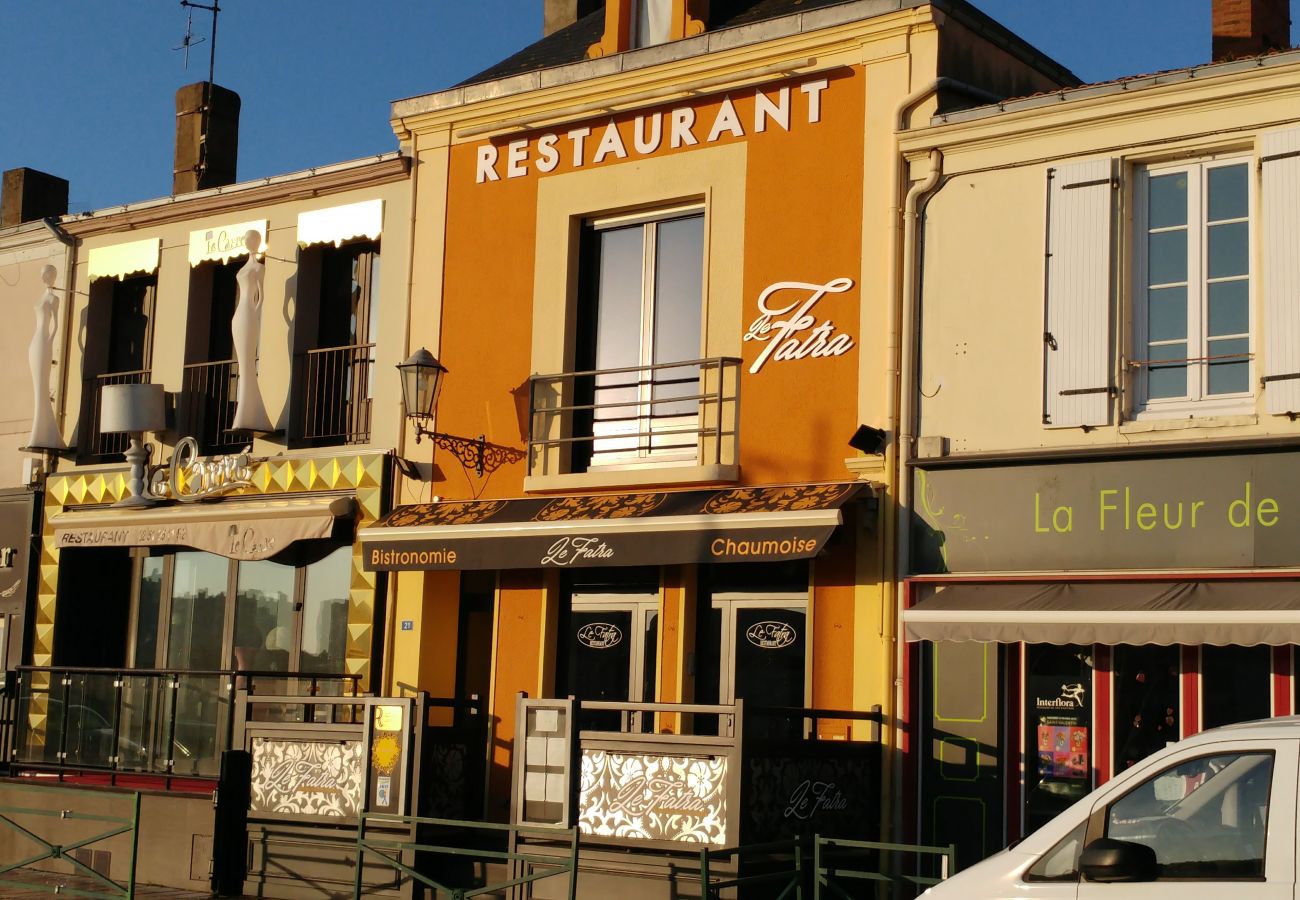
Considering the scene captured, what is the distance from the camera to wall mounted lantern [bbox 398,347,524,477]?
15469 millimetres

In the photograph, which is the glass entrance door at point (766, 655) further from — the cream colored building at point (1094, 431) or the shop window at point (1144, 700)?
the shop window at point (1144, 700)

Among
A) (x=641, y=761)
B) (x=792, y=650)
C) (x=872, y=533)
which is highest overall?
(x=872, y=533)

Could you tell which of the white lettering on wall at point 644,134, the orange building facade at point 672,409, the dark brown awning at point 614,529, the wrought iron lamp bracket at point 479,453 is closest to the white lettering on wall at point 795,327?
the orange building facade at point 672,409

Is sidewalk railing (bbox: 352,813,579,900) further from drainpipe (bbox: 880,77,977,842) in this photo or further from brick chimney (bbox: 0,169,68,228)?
brick chimney (bbox: 0,169,68,228)

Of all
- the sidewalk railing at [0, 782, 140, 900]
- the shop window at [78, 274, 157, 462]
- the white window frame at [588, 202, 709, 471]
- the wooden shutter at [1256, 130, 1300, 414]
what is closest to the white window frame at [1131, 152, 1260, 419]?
the wooden shutter at [1256, 130, 1300, 414]

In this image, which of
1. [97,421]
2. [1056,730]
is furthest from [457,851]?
[97,421]

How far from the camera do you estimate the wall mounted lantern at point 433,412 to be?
50.8 feet

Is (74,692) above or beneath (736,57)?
beneath

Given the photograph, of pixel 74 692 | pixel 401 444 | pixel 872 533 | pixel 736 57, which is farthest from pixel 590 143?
pixel 74 692

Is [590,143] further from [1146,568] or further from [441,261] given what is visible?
[1146,568]

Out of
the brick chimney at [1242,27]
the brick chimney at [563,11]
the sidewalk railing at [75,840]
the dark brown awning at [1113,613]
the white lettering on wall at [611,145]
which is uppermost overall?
the brick chimney at [563,11]

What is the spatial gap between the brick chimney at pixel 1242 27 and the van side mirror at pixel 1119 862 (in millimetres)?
9288

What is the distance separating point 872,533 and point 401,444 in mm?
5157

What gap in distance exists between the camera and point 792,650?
14086mm
